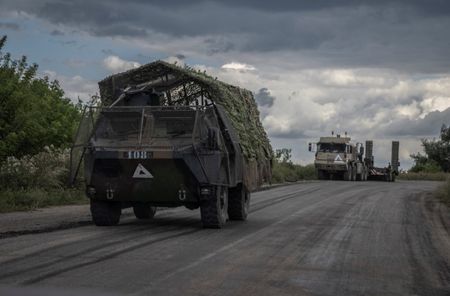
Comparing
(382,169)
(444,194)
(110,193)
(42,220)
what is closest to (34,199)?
(42,220)

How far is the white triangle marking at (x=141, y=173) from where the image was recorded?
1423cm

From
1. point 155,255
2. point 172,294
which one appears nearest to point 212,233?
point 155,255

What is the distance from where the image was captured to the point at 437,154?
77.6 metres

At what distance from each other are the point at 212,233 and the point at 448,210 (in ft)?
39.4

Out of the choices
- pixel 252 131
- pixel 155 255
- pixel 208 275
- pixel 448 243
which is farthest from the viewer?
pixel 252 131

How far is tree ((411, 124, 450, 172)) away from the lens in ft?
249

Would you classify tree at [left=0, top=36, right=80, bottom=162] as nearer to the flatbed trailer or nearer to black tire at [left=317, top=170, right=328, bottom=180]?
black tire at [left=317, top=170, right=328, bottom=180]

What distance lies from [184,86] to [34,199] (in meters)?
6.05

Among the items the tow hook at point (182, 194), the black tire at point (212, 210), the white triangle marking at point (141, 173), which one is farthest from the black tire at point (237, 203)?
the white triangle marking at point (141, 173)

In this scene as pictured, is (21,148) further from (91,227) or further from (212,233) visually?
(212,233)

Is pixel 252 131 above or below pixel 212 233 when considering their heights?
above

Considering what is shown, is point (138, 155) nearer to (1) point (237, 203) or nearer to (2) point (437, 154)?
(1) point (237, 203)

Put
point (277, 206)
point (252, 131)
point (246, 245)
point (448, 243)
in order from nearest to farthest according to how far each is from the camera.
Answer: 1. point (246, 245)
2. point (448, 243)
3. point (252, 131)
4. point (277, 206)

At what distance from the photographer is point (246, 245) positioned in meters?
12.3
